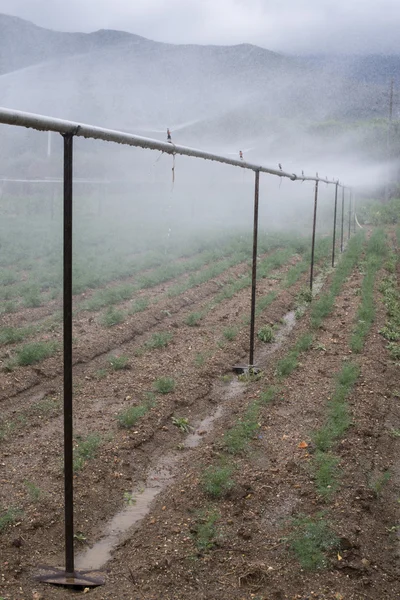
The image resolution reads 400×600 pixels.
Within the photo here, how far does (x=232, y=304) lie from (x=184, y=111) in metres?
50.1

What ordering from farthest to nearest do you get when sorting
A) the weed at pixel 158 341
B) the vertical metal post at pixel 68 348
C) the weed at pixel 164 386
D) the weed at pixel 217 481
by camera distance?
the weed at pixel 158 341, the weed at pixel 164 386, the weed at pixel 217 481, the vertical metal post at pixel 68 348

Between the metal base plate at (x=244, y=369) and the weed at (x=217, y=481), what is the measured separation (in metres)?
2.79

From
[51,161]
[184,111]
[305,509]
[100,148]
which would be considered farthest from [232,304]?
[184,111]

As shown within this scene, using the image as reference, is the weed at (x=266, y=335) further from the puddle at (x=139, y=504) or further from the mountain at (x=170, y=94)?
the mountain at (x=170, y=94)

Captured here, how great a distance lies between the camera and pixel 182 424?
6168 millimetres

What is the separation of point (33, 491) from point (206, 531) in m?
1.17

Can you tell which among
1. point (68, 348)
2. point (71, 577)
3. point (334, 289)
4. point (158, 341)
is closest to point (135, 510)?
point (71, 577)

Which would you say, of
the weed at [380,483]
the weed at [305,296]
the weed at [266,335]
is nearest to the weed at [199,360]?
the weed at [266,335]

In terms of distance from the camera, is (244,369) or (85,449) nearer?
(85,449)

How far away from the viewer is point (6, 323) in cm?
925

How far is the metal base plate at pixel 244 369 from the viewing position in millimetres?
7843

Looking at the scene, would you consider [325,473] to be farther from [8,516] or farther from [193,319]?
[193,319]

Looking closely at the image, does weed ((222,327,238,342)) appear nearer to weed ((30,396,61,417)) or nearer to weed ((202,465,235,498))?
weed ((30,396,61,417))

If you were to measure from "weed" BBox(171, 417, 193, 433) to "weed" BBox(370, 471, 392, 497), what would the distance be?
5.57 feet
